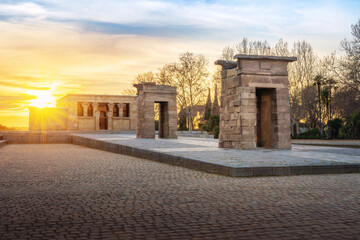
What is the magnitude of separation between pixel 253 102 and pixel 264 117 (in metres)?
1.78

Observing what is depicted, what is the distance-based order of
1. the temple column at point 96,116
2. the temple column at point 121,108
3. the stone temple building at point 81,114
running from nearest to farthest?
the stone temple building at point 81,114
the temple column at point 96,116
the temple column at point 121,108

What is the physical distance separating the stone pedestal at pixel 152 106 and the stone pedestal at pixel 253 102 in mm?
10141

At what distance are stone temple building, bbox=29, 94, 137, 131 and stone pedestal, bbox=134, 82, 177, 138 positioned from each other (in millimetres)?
19407

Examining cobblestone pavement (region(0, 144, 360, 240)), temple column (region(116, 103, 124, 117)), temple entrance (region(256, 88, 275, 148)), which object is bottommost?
cobblestone pavement (region(0, 144, 360, 240))

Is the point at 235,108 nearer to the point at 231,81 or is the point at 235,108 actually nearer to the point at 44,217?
the point at 231,81

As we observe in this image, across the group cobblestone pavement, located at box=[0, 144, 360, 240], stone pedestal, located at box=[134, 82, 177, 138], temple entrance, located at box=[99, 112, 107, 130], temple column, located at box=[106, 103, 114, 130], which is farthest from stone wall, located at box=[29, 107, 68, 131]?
cobblestone pavement, located at box=[0, 144, 360, 240]

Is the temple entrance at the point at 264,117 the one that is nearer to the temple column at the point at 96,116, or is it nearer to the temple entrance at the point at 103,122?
the temple column at the point at 96,116

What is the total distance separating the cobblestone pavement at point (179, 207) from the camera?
182 inches

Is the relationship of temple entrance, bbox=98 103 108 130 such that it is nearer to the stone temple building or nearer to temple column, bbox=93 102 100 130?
the stone temple building

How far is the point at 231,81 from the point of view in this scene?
1598 cm

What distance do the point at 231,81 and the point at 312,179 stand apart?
25.0ft

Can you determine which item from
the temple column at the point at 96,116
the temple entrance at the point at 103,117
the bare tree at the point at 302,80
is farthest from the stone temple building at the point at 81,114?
the bare tree at the point at 302,80

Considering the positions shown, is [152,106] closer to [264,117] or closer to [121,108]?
[264,117]

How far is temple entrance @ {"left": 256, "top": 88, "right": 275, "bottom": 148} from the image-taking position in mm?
16359
